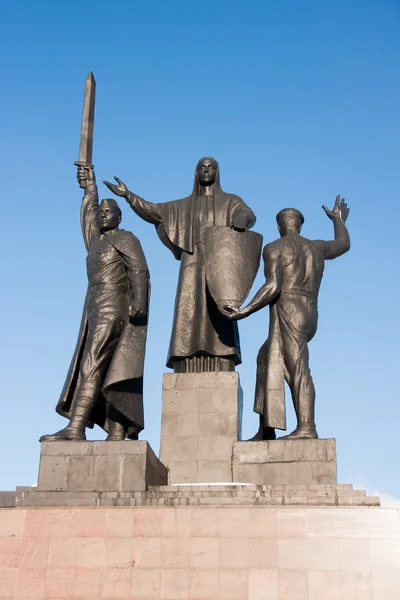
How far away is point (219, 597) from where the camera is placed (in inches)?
398

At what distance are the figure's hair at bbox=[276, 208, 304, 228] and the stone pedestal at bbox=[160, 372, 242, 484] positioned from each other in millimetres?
2572

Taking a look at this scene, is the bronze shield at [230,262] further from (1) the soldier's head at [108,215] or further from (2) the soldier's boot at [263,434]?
Answer: (2) the soldier's boot at [263,434]

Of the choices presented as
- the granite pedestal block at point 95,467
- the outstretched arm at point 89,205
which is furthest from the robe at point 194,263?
the granite pedestal block at point 95,467

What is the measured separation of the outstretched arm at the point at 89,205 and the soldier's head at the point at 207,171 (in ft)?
5.99

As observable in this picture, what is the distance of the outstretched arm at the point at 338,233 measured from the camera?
1375cm

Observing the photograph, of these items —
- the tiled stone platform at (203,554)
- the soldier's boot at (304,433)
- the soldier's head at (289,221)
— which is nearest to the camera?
the tiled stone platform at (203,554)

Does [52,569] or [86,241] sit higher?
[86,241]

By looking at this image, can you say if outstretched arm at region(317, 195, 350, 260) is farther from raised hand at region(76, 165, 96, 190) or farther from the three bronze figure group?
raised hand at region(76, 165, 96, 190)

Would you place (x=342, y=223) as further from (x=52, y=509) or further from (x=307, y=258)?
(x=52, y=509)

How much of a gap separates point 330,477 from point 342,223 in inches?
176

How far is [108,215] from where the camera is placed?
13406 millimetres

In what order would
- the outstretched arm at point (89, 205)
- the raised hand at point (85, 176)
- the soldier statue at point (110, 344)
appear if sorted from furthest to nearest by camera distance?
the raised hand at point (85, 176) → the outstretched arm at point (89, 205) → the soldier statue at point (110, 344)

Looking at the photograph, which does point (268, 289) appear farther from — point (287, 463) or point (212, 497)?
point (212, 497)

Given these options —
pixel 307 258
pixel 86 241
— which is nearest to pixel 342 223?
pixel 307 258
